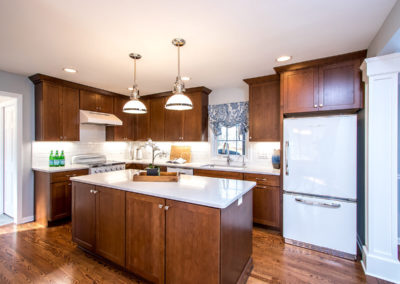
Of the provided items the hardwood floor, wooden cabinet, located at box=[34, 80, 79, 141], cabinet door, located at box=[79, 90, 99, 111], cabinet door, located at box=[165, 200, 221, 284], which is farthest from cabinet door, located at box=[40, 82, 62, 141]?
cabinet door, located at box=[165, 200, 221, 284]

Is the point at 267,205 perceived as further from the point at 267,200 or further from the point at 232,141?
the point at 232,141

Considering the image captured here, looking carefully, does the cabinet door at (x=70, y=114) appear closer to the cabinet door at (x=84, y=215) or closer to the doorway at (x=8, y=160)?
the doorway at (x=8, y=160)

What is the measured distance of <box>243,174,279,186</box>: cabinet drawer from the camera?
9.86 ft

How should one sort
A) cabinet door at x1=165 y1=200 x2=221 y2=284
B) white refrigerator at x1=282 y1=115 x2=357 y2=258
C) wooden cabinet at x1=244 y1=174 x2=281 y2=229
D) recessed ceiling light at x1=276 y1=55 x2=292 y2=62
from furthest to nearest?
wooden cabinet at x1=244 y1=174 x2=281 y2=229
recessed ceiling light at x1=276 y1=55 x2=292 y2=62
white refrigerator at x1=282 y1=115 x2=357 y2=258
cabinet door at x1=165 y1=200 x2=221 y2=284

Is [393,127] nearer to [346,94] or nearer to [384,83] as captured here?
[384,83]

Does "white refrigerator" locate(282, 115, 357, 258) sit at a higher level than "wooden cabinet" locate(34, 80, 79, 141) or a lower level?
lower

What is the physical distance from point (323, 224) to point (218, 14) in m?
2.67

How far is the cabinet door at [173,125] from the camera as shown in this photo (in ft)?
14.0

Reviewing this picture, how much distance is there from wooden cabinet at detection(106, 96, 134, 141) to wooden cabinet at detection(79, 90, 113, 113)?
17 cm

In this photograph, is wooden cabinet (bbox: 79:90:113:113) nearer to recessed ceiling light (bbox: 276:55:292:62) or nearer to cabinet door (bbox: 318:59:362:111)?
recessed ceiling light (bbox: 276:55:292:62)

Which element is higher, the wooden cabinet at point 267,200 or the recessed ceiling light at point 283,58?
the recessed ceiling light at point 283,58

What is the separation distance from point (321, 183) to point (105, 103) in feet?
14.0

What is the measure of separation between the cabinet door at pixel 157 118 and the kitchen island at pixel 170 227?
239 centimetres

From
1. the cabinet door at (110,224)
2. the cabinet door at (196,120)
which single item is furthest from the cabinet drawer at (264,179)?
the cabinet door at (110,224)
